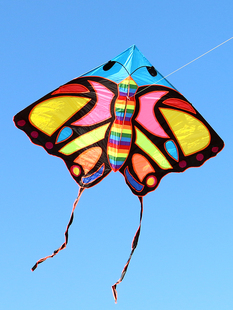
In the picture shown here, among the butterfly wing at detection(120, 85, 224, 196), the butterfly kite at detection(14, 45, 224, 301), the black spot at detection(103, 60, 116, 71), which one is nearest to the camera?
the black spot at detection(103, 60, 116, 71)

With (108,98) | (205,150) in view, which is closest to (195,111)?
(205,150)

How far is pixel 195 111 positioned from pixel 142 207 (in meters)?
1.78

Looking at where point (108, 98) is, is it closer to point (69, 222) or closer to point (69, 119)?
point (69, 119)

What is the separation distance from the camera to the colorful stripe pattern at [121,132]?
909 cm

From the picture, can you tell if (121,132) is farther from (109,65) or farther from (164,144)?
(109,65)

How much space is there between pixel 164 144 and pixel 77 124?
4.85 ft

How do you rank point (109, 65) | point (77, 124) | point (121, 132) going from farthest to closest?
point (77, 124)
point (121, 132)
point (109, 65)

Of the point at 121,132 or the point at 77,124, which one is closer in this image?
the point at 121,132

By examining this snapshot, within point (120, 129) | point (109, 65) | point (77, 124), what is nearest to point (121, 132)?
point (120, 129)

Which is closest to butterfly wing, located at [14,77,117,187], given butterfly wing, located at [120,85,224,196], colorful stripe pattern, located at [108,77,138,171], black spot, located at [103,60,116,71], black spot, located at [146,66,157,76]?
colorful stripe pattern, located at [108,77,138,171]

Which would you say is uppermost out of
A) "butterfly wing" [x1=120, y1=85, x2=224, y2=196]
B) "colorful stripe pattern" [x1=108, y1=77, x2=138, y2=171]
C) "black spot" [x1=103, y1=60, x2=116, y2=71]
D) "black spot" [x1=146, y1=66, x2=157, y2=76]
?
"black spot" [x1=103, y1=60, x2=116, y2=71]

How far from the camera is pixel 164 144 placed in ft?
30.8

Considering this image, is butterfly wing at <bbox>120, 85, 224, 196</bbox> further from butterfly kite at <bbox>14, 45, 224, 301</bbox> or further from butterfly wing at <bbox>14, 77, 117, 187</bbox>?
butterfly wing at <bbox>14, 77, 117, 187</bbox>

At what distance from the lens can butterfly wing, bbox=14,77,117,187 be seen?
358 inches
